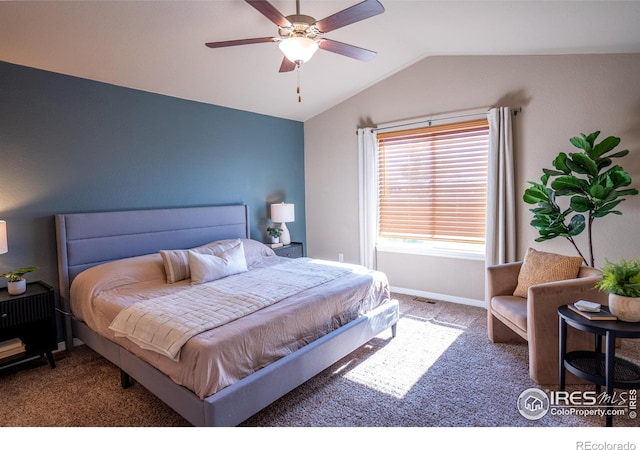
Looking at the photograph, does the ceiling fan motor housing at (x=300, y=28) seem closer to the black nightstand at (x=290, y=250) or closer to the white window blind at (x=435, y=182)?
the white window blind at (x=435, y=182)

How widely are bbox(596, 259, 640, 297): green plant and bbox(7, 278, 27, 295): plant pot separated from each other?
Result: 13.7 feet

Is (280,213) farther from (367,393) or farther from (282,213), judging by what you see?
(367,393)

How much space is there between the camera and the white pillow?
3184 millimetres

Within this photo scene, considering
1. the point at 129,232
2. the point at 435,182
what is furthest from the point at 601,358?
the point at 129,232

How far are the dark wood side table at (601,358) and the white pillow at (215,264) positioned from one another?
2652 millimetres

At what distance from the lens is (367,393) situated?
2455 millimetres

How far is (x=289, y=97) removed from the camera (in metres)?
4.66

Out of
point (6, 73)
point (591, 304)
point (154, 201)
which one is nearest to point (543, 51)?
point (591, 304)

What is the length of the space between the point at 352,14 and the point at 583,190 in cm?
252

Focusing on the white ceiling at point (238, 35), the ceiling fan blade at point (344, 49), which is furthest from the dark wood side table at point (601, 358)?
the ceiling fan blade at point (344, 49)
